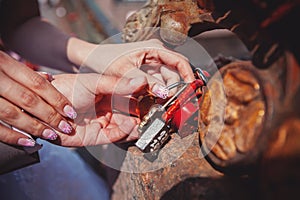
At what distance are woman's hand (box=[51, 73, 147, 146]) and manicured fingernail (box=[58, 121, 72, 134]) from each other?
2cm

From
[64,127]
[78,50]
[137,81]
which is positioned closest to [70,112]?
[64,127]

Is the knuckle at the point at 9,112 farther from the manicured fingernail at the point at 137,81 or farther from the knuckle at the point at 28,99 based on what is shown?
the manicured fingernail at the point at 137,81

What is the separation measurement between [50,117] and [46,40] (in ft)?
1.81

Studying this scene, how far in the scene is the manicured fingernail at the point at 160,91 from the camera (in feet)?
2.33

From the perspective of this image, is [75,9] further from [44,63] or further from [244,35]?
[244,35]

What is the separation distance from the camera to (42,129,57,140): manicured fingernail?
761mm

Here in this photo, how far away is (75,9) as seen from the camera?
2760 mm

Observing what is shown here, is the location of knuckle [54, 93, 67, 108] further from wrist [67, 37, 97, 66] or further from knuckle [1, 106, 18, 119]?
wrist [67, 37, 97, 66]

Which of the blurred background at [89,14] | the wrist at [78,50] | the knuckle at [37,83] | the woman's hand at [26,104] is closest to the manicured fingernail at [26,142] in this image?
the woman's hand at [26,104]

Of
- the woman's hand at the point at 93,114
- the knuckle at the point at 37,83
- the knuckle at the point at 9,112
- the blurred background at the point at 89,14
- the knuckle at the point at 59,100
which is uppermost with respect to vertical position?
the knuckle at the point at 37,83

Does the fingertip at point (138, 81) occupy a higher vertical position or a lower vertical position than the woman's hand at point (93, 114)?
higher

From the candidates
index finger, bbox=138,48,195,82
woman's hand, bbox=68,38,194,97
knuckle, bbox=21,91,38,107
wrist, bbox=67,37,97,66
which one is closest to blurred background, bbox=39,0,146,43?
wrist, bbox=67,37,97,66

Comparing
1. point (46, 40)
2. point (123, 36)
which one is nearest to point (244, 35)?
point (123, 36)

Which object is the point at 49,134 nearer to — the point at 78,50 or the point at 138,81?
the point at 138,81
